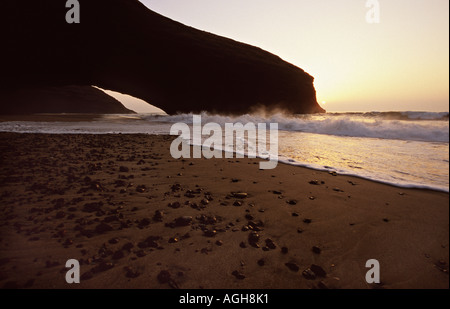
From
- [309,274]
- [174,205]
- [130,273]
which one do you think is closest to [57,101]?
[174,205]

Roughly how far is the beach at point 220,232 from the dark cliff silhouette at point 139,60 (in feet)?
101

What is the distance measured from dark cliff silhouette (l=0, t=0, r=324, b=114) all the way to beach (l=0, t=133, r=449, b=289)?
30.7 m

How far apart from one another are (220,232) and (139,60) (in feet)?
111

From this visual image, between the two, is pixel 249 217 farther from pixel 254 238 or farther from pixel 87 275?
pixel 87 275

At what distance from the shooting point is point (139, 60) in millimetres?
30797

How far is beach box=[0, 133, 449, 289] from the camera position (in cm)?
180

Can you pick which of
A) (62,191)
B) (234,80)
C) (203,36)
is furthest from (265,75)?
(62,191)

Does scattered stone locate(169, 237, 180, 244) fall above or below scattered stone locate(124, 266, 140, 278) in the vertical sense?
above

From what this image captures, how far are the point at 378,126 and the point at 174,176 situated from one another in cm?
934

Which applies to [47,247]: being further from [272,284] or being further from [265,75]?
[265,75]

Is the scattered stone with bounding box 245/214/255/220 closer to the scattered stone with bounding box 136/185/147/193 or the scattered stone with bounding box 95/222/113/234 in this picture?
the scattered stone with bounding box 95/222/113/234

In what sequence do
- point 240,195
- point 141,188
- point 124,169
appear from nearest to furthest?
point 240,195 → point 141,188 → point 124,169

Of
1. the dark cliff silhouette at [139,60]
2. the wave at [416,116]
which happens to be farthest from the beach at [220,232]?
the dark cliff silhouette at [139,60]

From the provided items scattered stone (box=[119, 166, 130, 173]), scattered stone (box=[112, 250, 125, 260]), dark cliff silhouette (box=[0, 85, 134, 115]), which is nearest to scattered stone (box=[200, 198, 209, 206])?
scattered stone (box=[112, 250, 125, 260])
